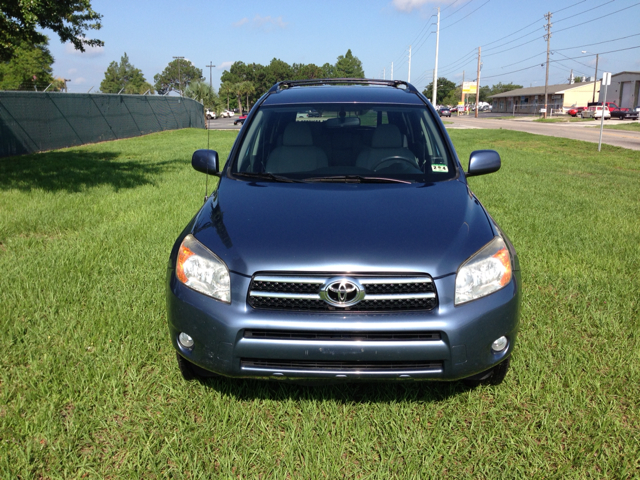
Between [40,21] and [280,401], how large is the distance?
497 inches

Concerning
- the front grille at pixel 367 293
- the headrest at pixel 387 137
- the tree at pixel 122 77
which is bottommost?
the front grille at pixel 367 293

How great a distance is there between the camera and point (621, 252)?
17.8 ft

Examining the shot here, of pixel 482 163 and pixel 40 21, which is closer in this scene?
pixel 482 163

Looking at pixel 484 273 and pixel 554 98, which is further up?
pixel 554 98

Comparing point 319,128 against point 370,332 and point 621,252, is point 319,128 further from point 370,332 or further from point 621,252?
point 621,252

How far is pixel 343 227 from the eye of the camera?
2678 millimetres

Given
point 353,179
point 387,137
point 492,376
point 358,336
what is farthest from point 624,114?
point 358,336

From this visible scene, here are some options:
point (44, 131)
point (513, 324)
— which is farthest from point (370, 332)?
point (44, 131)

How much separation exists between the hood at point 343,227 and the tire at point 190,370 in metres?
0.68

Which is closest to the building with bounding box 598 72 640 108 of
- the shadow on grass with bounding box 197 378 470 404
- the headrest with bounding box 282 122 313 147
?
the headrest with bounding box 282 122 313 147

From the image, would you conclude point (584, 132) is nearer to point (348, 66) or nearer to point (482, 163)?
point (482, 163)

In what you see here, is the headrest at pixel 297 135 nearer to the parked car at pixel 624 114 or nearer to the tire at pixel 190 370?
the tire at pixel 190 370

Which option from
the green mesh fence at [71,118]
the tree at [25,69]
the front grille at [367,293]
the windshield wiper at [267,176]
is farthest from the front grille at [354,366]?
the tree at [25,69]

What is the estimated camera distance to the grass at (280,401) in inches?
92.4
